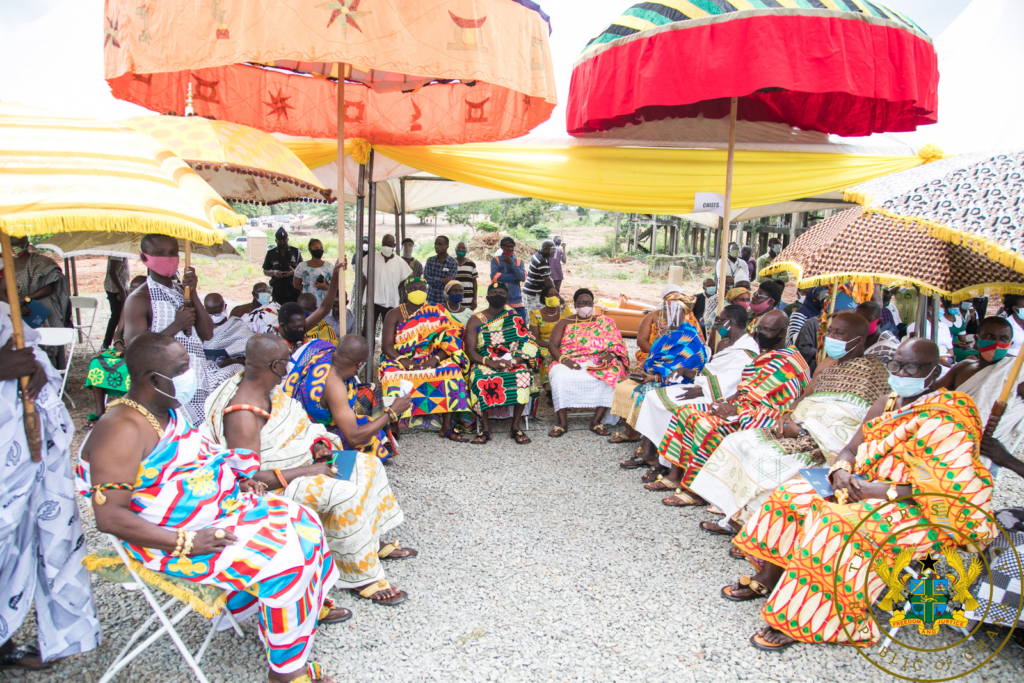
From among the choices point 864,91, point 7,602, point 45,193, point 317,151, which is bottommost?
point 7,602

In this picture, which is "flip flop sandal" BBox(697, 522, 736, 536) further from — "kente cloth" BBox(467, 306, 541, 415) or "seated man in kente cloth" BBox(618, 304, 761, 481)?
"kente cloth" BBox(467, 306, 541, 415)

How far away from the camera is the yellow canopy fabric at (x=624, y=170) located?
5.84 metres

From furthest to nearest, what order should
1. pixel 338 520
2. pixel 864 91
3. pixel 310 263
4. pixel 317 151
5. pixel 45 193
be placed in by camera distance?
pixel 310 263, pixel 317 151, pixel 864 91, pixel 338 520, pixel 45 193

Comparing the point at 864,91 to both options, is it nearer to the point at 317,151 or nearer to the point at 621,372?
the point at 621,372

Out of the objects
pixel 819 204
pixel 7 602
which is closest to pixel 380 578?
pixel 7 602

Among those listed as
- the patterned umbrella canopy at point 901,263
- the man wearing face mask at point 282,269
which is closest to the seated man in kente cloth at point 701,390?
the patterned umbrella canopy at point 901,263

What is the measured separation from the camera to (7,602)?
252 centimetres

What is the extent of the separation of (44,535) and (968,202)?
4242 millimetres

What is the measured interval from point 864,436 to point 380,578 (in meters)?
2.66

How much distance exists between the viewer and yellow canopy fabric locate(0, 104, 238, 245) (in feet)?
6.70

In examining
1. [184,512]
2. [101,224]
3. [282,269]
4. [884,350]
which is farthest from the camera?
[282,269]

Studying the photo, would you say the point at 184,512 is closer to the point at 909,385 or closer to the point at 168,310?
the point at 168,310

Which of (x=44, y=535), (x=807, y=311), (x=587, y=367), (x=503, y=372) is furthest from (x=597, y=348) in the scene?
(x=44, y=535)

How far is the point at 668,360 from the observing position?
5492mm
